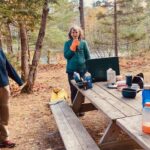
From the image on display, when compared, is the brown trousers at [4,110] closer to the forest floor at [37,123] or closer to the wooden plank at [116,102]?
the forest floor at [37,123]

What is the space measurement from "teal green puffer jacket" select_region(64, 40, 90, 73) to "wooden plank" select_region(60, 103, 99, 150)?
2.92 feet

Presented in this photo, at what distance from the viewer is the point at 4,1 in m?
7.18

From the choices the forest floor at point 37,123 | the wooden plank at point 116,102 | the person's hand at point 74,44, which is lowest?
the forest floor at point 37,123

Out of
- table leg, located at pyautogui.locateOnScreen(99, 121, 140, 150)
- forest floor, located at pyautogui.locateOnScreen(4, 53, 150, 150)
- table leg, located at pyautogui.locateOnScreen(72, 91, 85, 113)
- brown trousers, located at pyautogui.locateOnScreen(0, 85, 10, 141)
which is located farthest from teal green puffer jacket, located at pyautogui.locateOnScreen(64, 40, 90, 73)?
table leg, located at pyautogui.locateOnScreen(99, 121, 140, 150)

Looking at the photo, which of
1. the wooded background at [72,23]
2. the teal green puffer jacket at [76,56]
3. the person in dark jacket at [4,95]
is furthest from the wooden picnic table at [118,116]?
the wooded background at [72,23]

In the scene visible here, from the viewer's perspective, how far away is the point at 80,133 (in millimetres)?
3809

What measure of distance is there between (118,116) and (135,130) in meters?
0.51

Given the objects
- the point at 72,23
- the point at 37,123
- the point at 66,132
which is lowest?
the point at 37,123

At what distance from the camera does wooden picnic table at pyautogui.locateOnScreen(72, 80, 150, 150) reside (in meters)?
2.65

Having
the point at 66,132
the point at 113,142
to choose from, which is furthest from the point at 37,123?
the point at 113,142

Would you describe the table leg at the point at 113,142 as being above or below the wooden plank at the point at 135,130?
below

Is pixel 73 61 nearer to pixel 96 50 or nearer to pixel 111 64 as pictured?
pixel 111 64

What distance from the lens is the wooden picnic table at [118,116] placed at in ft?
8.69

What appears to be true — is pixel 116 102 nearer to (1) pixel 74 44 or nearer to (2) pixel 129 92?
(2) pixel 129 92
